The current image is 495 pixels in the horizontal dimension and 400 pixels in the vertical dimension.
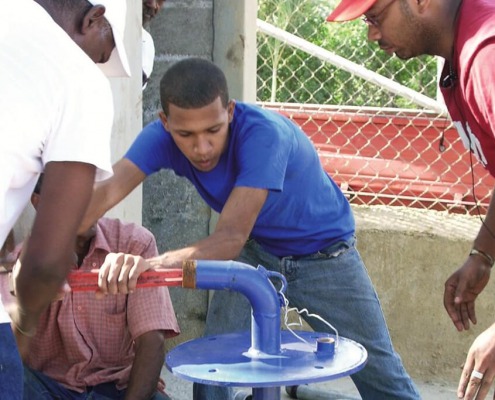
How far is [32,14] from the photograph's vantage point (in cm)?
210

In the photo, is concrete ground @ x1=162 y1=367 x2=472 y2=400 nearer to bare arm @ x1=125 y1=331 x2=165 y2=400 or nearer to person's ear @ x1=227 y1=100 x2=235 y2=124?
bare arm @ x1=125 y1=331 x2=165 y2=400

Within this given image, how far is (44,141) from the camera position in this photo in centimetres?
209

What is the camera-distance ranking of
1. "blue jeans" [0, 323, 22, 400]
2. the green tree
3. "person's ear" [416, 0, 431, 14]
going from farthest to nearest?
the green tree < "person's ear" [416, 0, 431, 14] < "blue jeans" [0, 323, 22, 400]

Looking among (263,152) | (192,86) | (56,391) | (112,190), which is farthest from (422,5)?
(56,391)

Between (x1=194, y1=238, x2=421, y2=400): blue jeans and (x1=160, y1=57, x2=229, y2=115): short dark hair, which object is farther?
(x1=194, y1=238, x2=421, y2=400): blue jeans

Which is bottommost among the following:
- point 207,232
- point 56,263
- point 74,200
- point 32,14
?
point 207,232

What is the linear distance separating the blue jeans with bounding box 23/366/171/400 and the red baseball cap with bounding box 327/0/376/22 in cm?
145

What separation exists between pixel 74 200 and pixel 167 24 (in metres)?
2.83

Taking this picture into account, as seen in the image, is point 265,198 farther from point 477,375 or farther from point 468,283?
point 477,375

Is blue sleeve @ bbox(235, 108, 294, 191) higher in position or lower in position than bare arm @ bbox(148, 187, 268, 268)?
higher

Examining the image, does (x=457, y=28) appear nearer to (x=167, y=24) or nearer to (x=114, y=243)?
(x=114, y=243)

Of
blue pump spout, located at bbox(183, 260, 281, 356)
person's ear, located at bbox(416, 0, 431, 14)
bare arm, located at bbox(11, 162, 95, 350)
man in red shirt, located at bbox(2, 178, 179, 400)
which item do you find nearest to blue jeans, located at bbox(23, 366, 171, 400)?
man in red shirt, located at bbox(2, 178, 179, 400)

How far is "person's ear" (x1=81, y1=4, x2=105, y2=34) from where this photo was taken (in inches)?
90.4

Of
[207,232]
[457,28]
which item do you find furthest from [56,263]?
[207,232]
